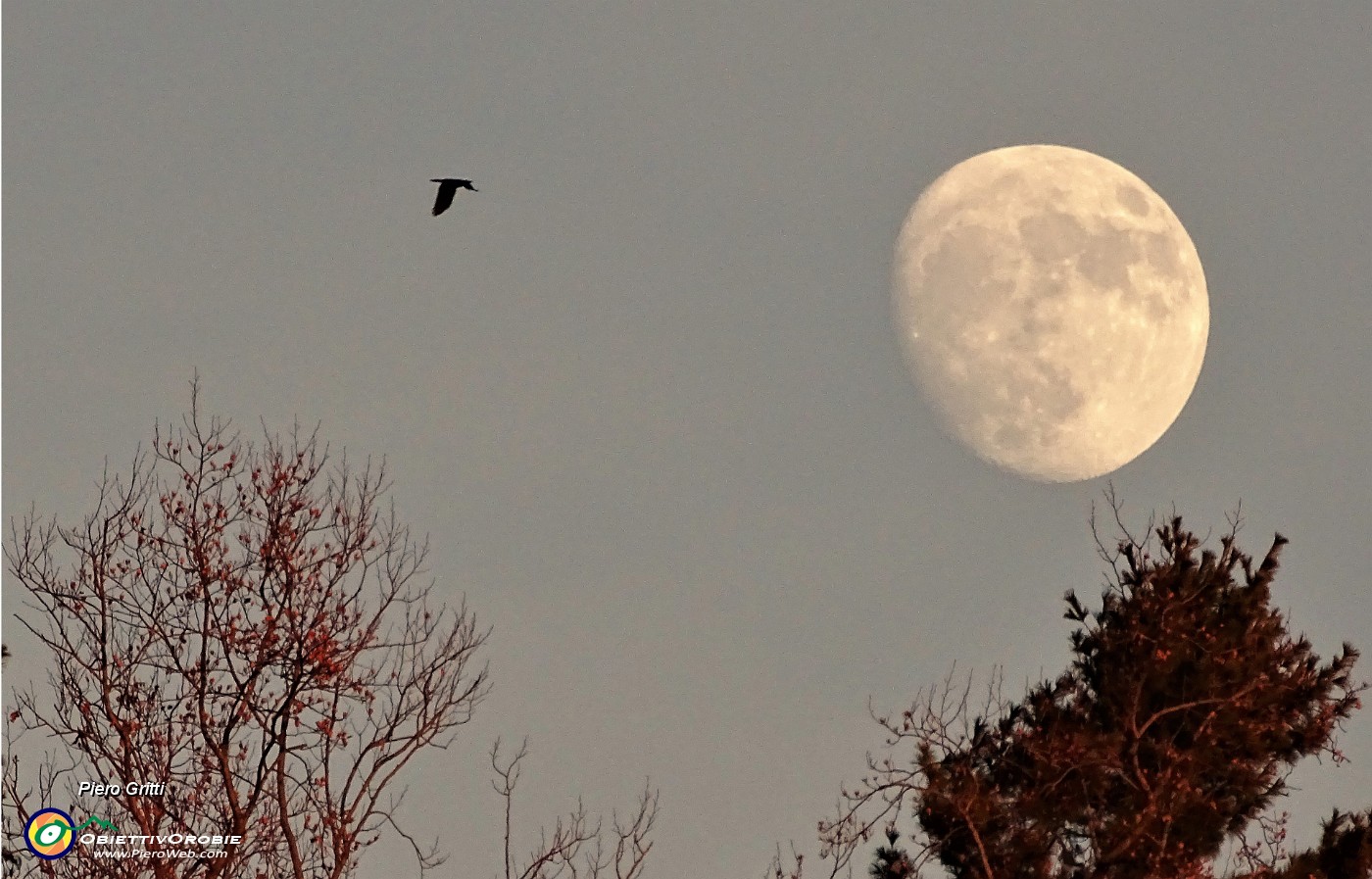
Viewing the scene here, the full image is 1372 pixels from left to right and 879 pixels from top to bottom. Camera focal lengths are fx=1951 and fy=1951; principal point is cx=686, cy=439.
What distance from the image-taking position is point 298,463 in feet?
68.2

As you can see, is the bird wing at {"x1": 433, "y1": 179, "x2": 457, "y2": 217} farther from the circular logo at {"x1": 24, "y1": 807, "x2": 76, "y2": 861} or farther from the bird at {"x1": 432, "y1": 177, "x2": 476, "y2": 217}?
the circular logo at {"x1": 24, "y1": 807, "x2": 76, "y2": 861}

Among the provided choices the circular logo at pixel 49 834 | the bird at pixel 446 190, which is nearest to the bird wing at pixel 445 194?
the bird at pixel 446 190

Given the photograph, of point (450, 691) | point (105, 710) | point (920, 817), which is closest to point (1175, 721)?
point (920, 817)

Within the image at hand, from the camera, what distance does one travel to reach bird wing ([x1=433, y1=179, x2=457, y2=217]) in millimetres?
19359

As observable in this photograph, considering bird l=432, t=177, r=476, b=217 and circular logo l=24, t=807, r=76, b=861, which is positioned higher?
bird l=432, t=177, r=476, b=217

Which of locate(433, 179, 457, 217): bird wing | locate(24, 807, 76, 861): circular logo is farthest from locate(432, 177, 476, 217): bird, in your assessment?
locate(24, 807, 76, 861): circular logo

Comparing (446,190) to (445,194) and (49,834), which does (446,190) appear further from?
(49,834)

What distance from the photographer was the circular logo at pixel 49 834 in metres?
19.5

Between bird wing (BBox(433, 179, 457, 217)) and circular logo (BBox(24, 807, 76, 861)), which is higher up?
bird wing (BBox(433, 179, 457, 217))

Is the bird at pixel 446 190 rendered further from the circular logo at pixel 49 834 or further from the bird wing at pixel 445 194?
the circular logo at pixel 49 834

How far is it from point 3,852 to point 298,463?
193 inches

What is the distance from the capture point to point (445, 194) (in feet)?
64.7

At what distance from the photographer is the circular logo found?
19.5m

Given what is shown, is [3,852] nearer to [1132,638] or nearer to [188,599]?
A: [188,599]
